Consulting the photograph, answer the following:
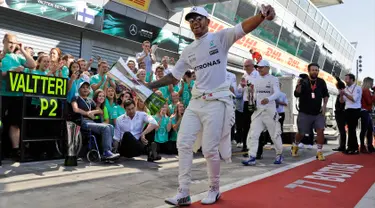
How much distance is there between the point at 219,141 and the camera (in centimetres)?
353

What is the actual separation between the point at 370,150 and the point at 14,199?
25.2ft

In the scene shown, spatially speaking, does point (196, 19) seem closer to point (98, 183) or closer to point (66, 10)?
point (98, 183)

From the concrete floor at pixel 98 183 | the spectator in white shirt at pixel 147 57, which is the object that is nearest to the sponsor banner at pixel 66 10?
the spectator in white shirt at pixel 147 57

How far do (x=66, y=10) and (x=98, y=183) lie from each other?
7.98m

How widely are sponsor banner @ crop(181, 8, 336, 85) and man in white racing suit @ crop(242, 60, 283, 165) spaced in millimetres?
9889

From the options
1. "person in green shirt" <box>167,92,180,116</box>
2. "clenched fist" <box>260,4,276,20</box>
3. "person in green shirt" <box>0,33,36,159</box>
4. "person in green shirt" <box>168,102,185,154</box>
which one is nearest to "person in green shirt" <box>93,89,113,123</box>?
"person in green shirt" <box>0,33,36,159</box>

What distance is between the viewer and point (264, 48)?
2225cm

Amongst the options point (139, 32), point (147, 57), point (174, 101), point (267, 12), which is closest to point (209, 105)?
point (267, 12)

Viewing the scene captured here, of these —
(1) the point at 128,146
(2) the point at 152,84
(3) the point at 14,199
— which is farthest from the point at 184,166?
(1) the point at 128,146

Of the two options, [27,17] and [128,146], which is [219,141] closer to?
[128,146]

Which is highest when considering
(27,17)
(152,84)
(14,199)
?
(27,17)

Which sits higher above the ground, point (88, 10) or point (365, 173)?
point (88, 10)

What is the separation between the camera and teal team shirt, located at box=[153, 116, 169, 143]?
6.61 meters

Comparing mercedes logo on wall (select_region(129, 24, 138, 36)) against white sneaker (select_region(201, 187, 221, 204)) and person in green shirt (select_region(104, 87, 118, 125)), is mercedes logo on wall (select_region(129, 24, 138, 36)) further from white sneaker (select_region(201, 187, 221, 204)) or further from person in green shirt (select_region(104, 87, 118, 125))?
white sneaker (select_region(201, 187, 221, 204))
